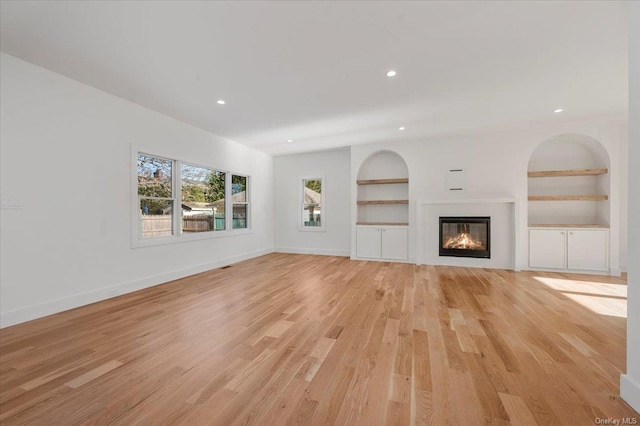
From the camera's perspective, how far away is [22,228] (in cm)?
276

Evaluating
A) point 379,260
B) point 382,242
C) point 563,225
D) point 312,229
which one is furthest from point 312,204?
point 563,225

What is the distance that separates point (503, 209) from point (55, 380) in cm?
664

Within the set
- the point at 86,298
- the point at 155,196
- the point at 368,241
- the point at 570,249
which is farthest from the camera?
the point at 368,241

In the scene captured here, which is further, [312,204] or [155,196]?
[312,204]

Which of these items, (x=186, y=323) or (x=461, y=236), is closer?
(x=186, y=323)

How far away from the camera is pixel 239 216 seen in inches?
250

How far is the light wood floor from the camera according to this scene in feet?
4.84

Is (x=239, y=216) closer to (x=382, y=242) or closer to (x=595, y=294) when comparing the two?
(x=382, y=242)

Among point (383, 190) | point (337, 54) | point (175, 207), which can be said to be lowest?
point (175, 207)

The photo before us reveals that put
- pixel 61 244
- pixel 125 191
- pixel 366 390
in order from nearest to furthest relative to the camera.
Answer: pixel 366 390
pixel 61 244
pixel 125 191

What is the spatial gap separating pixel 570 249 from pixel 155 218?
7.45 m

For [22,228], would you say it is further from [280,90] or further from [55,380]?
[280,90]

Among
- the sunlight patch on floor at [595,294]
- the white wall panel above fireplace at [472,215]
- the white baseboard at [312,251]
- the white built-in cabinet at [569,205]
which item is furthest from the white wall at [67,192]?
the white built-in cabinet at [569,205]

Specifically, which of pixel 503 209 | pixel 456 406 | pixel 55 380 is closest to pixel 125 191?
pixel 55 380
